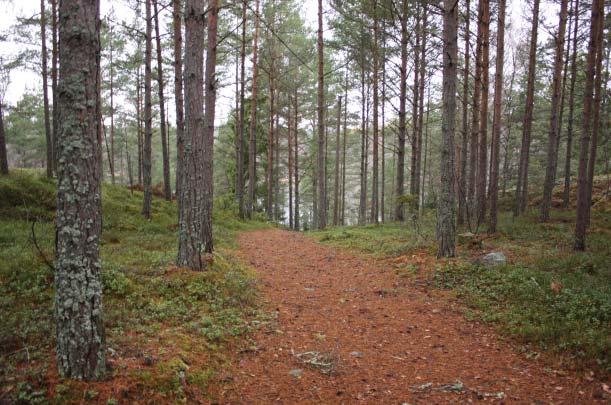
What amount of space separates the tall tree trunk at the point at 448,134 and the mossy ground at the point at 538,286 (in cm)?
67

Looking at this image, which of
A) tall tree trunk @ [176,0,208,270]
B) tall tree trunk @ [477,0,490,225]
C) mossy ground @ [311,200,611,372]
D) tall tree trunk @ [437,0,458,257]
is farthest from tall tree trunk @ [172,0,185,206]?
tall tree trunk @ [477,0,490,225]

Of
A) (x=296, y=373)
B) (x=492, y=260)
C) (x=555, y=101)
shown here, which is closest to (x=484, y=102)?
(x=555, y=101)

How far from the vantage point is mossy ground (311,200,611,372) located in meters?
4.38

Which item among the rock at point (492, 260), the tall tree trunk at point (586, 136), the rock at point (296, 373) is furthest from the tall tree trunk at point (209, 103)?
the tall tree trunk at point (586, 136)

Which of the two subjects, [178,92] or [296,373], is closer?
[296,373]

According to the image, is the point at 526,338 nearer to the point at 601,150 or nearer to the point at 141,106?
the point at 601,150

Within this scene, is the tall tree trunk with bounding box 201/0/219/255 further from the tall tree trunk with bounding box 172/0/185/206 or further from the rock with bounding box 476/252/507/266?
the rock with bounding box 476/252/507/266

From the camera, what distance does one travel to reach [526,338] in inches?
183

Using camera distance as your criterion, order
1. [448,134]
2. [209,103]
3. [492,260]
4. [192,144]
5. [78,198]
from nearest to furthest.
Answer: [78,198], [192,144], [492,260], [448,134], [209,103]

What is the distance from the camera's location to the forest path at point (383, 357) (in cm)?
356

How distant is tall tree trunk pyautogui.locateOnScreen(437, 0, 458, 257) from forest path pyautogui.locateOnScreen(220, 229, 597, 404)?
1.77 m

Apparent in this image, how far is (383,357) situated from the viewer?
441 centimetres

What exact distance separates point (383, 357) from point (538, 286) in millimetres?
3267

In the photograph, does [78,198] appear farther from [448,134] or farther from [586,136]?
[586,136]
